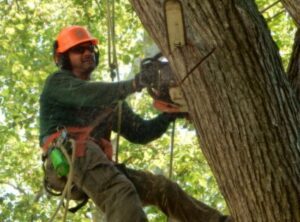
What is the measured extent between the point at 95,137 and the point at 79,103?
289 mm

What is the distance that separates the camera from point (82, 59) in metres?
4.07

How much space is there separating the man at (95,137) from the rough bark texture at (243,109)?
855 mm

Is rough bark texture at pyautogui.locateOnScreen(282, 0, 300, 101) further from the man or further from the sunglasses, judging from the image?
the sunglasses

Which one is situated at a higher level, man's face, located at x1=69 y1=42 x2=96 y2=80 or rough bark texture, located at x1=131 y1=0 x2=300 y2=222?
man's face, located at x1=69 y1=42 x2=96 y2=80

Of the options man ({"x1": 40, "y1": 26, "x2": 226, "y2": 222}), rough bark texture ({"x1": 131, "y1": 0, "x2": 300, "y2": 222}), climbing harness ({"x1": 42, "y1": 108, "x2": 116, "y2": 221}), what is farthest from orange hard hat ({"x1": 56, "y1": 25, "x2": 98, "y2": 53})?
rough bark texture ({"x1": 131, "y1": 0, "x2": 300, "y2": 222})

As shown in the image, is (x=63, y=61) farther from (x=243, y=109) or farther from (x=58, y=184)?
(x=243, y=109)

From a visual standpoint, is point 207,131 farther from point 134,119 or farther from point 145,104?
point 145,104

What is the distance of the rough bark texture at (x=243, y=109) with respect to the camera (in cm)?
240

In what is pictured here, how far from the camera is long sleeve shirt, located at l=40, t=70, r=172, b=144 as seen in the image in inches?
141

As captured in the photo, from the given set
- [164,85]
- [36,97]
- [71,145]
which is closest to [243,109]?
[164,85]

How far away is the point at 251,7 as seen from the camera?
2557 millimetres

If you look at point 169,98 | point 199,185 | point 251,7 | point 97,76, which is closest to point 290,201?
point 251,7

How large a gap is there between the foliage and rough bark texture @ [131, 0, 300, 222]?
5364 mm

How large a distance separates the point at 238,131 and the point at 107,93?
1286 millimetres
